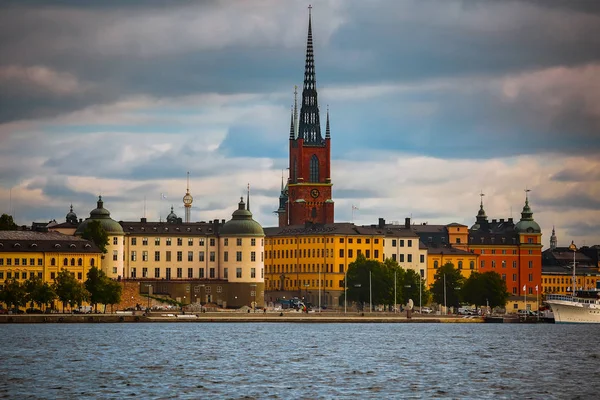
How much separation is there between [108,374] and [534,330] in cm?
8641

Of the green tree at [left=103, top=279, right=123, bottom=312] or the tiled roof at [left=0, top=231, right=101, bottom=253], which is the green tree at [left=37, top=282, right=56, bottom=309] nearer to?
the green tree at [left=103, top=279, right=123, bottom=312]

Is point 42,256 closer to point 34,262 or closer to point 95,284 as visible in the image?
point 34,262

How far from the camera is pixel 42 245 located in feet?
591

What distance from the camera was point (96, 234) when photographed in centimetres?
19312

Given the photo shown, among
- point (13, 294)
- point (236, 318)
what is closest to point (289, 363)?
point (13, 294)

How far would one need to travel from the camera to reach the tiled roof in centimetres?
17925

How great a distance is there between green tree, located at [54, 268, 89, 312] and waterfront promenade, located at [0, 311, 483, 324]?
10.00ft

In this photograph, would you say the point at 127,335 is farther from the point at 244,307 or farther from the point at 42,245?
the point at 244,307

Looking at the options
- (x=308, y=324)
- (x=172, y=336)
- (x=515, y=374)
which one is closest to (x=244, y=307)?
(x=308, y=324)

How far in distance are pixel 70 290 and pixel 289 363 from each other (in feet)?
230

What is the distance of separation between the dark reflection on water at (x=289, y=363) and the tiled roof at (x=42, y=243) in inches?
1010

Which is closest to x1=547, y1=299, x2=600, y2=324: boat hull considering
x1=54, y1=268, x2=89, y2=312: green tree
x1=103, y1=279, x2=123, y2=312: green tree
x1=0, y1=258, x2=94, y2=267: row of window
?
x1=103, y1=279, x2=123, y2=312: green tree

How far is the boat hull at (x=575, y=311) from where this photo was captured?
18838 centimetres

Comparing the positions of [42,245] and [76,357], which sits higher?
[42,245]
